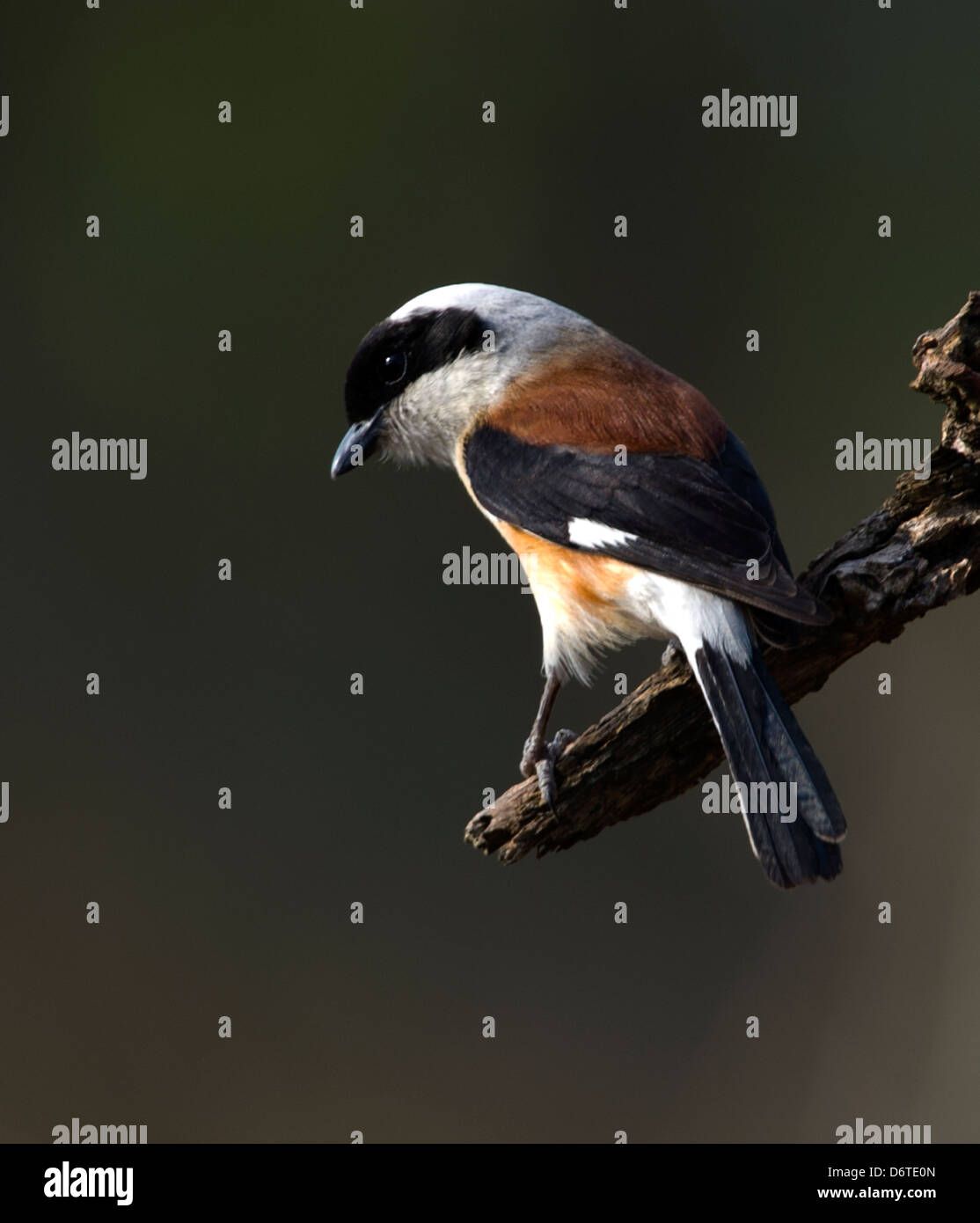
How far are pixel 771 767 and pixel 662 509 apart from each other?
1.97 feet

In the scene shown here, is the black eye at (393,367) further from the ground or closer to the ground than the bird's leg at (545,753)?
further from the ground

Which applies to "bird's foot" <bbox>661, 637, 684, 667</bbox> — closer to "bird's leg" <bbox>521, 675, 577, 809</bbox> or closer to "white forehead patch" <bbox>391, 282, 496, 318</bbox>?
"bird's leg" <bbox>521, 675, 577, 809</bbox>

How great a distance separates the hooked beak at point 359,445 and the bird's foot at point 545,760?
986 mm

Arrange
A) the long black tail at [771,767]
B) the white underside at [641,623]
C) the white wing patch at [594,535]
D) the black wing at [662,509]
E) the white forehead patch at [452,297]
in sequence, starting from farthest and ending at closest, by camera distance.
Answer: the white forehead patch at [452,297] → the white wing patch at [594,535] → the white underside at [641,623] → the black wing at [662,509] → the long black tail at [771,767]

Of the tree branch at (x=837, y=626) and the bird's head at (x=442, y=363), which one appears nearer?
the tree branch at (x=837, y=626)

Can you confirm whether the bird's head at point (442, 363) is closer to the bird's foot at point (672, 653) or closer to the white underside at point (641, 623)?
the white underside at point (641, 623)

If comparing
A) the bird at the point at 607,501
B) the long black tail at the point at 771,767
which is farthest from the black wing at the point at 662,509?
the long black tail at the point at 771,767

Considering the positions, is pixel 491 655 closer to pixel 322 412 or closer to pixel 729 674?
pixel 322 412

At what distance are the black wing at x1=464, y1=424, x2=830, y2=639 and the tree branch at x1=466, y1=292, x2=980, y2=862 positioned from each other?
18cm

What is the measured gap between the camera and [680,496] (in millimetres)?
2900

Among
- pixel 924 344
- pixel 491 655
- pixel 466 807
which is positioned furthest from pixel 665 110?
pixel 924 344

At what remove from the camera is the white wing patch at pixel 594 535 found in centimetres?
293

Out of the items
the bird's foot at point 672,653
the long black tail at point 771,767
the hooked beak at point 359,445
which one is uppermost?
the hooked beak at point 359,445

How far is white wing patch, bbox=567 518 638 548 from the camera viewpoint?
293cm
